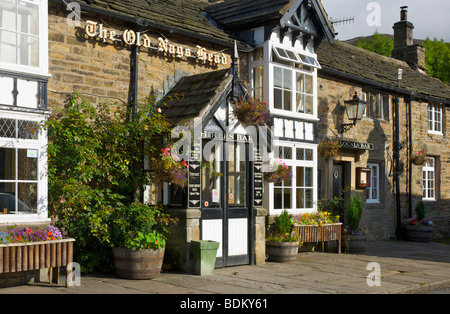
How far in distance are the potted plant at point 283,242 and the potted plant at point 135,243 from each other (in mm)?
3127

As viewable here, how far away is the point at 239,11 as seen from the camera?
13367mm

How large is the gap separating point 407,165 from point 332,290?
1076 cm

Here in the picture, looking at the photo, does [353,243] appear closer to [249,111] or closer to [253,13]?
[249,111]

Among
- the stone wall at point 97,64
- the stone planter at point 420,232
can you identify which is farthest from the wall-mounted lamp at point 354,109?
the stone wall at point 97,64

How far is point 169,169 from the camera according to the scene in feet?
30.2

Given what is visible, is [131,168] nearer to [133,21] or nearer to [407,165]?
[133,21]

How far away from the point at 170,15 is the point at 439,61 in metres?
24.6

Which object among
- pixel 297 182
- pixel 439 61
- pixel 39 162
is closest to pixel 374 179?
pixel 297 182

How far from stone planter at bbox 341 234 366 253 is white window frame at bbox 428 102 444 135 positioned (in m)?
7.43

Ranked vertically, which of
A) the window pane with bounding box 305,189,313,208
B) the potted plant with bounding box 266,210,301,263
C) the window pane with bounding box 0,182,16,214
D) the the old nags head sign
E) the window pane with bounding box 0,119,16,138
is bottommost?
the potted plant with bounding box 266,210,301,263

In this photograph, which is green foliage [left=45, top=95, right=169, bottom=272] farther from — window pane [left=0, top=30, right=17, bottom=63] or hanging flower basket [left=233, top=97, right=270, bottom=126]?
hanging flower basket [left=233, top=97, right=270, bottom=126]

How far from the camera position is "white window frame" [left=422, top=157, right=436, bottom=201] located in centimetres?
1884

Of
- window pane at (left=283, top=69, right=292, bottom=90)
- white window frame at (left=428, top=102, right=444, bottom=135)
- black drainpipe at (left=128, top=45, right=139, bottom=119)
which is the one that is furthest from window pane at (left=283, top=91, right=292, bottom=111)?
white window frame at (left=428, top=102, right=444, bottom=135)

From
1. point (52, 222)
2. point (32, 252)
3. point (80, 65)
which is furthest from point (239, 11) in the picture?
point (32, 252)
